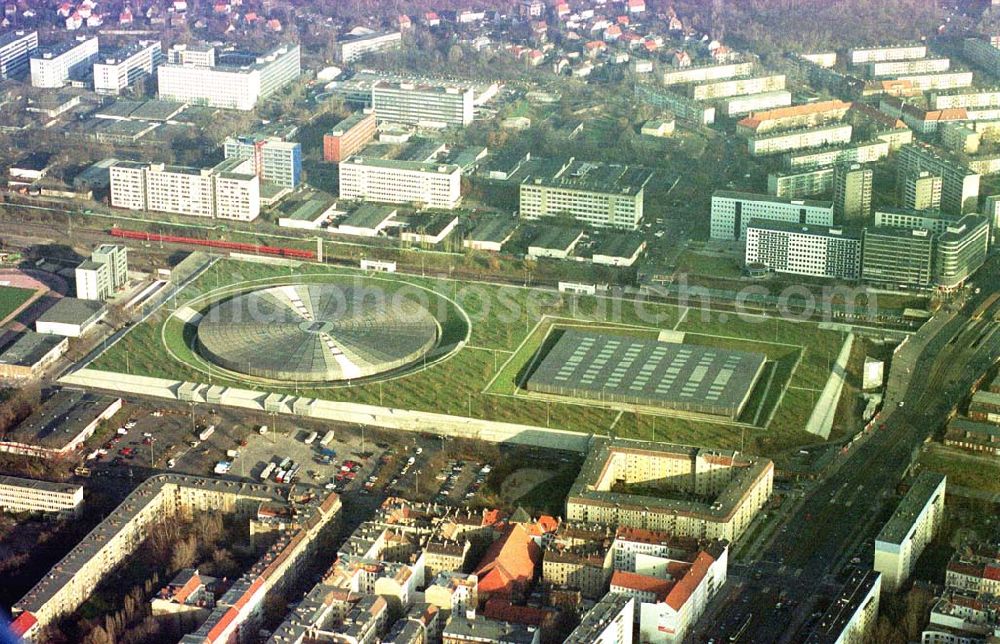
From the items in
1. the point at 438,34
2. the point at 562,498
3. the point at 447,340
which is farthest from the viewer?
the point at 438,34

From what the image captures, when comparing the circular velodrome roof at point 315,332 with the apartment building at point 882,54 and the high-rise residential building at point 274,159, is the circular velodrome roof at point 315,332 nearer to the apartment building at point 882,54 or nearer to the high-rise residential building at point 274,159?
the high-rise residential building at point 274,159

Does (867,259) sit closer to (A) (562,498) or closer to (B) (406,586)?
(A) (562,498)

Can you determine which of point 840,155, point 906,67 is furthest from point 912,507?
point 906,67

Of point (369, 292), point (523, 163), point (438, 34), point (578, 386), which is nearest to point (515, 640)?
point (578, 386)

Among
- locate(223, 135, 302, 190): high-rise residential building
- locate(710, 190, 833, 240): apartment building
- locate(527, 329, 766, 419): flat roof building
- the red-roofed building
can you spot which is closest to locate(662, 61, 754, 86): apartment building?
locate(710, 190, 833, 240): apartment building

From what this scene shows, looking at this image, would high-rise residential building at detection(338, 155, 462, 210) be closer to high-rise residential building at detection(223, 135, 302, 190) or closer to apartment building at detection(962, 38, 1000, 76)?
high-rise residential building at detection(223, 135, 302, 190)

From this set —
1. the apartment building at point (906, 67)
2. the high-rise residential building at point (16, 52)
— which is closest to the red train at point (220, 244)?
the high-rise residential building at point (16, 52)

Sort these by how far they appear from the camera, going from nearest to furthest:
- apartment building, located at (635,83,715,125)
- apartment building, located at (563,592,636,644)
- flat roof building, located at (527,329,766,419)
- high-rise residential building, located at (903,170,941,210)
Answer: apartment building, located at (563,592,636,644)
flat roof building, located at (527,329,766,419)
high-rise residential building, located at (903,170,941,210)
apartment building, located at (635,83,715,125)
